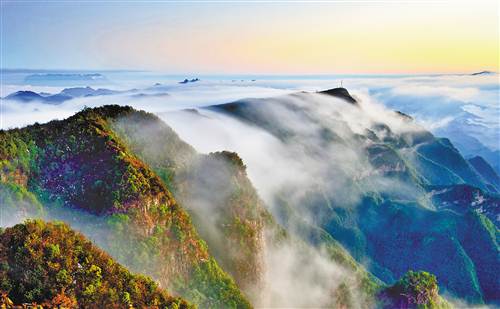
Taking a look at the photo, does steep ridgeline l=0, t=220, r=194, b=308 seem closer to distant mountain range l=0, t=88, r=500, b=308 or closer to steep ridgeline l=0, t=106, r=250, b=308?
distant mountain range l=0, t=88, r=500, b=308

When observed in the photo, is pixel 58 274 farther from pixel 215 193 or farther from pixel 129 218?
pixel 215 193

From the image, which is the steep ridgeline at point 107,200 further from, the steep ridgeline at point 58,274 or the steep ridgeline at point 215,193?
the steep ridgeline at point 58,274

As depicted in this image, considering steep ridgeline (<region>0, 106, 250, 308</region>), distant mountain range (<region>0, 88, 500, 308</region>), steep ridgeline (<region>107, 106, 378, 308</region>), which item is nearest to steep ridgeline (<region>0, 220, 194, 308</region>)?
distant mountain range (<region>0, 88, 500, 308</region>)

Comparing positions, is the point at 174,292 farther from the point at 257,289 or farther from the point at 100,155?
A: the point at 257,289

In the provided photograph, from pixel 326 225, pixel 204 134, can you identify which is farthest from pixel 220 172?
pixel 326 225

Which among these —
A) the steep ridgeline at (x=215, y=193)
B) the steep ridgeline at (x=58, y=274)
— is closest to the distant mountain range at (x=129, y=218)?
the steep ridgeline at (x=58, y=274)

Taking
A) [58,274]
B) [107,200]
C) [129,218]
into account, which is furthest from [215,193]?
[58,274]
